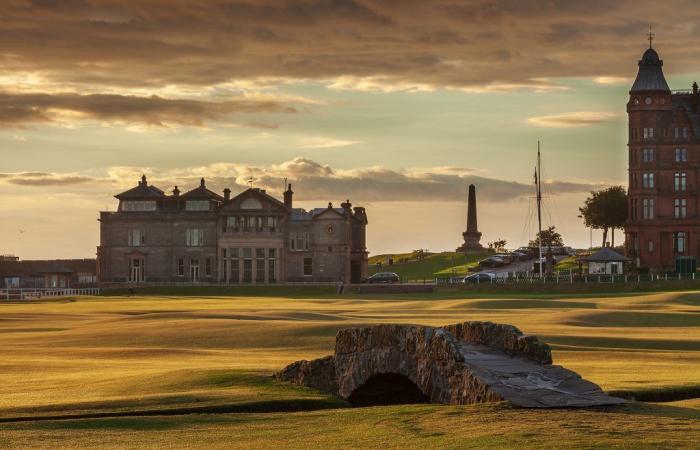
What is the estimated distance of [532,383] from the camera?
95.1 feet

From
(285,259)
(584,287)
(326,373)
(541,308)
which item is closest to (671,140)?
(584,287)

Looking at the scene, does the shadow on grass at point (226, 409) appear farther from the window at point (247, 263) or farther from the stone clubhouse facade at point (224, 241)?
the window at point (247, 263)

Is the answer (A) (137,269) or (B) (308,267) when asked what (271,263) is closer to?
(B) (308,267)

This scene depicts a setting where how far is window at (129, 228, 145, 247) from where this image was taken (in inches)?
6629

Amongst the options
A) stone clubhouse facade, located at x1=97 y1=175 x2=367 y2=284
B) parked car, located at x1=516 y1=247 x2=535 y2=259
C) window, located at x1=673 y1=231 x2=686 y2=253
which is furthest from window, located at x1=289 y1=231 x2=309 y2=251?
window, located at x1=673 y1=231 x2=686 y2=253

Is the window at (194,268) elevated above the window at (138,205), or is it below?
below

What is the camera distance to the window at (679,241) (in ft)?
503

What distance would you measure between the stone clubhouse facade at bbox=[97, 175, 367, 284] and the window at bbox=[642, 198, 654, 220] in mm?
34237

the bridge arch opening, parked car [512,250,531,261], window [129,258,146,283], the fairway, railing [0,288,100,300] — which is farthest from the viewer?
parked car [512,250,531,261]

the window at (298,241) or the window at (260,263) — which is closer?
the window at (298,241)

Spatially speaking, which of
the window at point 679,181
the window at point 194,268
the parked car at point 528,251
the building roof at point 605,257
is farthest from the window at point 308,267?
the window at point 679,181

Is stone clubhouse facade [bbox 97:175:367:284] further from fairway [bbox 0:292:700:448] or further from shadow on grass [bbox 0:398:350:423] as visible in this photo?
shadow on grass [bbox 0:398:350:423]

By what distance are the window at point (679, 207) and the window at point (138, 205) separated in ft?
204

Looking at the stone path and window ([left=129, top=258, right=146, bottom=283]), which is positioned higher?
window ([left=129, top=258, right=146, bottom=283])
